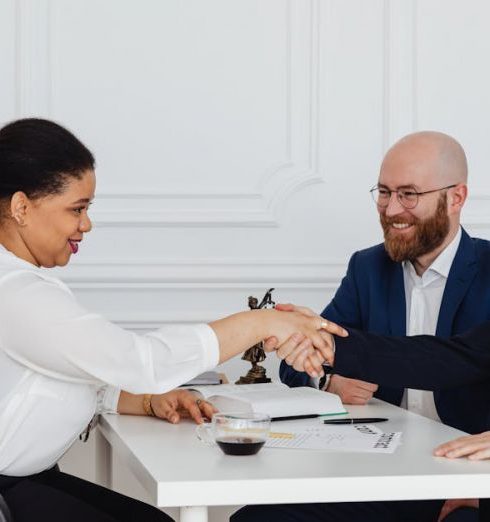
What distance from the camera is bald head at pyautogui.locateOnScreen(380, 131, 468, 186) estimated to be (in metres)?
2.72

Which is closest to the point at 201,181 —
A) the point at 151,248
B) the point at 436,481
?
the point at 151,248

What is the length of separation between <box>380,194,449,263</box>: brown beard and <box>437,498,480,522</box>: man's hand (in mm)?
774

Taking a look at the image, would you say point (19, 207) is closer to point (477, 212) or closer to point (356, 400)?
point (356, 400)

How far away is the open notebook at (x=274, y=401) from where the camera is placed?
6.52 ft

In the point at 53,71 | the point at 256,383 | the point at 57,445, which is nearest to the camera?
the point at 57,445

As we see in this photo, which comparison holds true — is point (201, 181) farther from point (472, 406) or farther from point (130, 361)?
point (130, 361)

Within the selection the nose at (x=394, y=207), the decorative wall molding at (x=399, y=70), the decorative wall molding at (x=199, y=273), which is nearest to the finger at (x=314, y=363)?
the nose at (x=394, y=207)

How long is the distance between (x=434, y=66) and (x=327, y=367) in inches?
58.3

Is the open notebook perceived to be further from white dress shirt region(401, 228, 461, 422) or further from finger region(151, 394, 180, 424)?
white dress shirt region(401, 228, 461, 422)

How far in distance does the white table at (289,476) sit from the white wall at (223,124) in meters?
1.50

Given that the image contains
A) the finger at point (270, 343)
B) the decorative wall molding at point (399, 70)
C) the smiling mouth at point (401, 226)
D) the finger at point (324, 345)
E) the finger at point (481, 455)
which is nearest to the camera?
the finger at point (481, 455)

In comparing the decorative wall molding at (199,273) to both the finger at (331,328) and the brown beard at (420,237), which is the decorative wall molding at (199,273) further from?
the finger at (331,328)

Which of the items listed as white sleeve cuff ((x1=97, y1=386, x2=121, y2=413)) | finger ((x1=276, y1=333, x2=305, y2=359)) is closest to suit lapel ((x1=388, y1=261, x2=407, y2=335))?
finger ((x1=276, y1=333, x2=305, y2=359))

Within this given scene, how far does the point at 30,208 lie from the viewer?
1.82 meters
